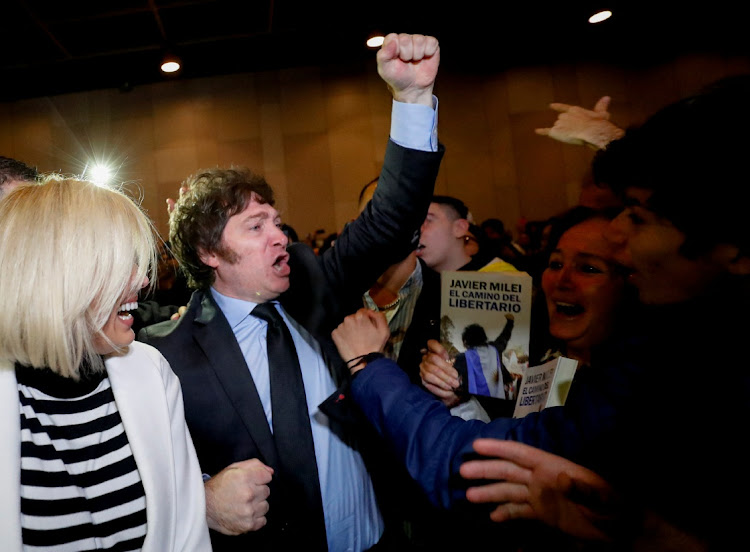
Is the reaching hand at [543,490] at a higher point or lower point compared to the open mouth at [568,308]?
lower

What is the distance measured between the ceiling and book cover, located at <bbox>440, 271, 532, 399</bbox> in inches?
214

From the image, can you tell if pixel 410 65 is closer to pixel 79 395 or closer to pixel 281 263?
pixel 281 263

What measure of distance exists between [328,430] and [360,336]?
1.44 feet

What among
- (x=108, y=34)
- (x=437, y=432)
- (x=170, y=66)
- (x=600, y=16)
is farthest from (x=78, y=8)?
(x=600, y=16)

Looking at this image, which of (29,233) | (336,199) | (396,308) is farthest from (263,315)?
(336,199)

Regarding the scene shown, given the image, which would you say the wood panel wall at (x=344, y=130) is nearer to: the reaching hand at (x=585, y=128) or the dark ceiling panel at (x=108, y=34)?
the dark ceiling panel at (x=108, y=34)

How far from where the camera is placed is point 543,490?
0.89 meters

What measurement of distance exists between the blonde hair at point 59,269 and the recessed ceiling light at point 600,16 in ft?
24.5

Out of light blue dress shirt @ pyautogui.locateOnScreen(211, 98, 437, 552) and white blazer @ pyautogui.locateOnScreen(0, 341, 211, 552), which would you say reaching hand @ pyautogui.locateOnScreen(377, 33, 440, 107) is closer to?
light blue dress shirt @ pyautogui.locateOnScreen(211, 98, 437, 552)

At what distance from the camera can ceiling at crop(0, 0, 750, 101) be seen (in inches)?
223

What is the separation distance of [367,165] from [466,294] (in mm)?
6744

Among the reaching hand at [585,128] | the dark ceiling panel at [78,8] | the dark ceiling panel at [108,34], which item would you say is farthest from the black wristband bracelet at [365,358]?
the dark ceiling panel at [108,34]

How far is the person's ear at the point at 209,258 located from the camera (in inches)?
69.4

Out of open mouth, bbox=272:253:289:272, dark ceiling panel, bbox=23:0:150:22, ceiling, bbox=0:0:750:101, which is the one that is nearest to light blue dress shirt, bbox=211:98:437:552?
open mouth, bbox=272:253:289:272
